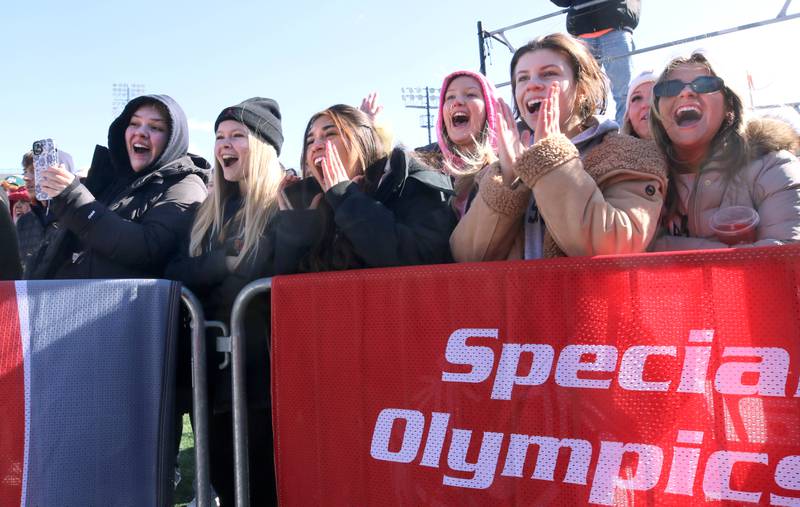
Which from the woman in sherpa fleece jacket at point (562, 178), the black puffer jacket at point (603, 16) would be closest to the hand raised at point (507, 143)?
the woman in sherpa fleece jacket at point (562, 178)

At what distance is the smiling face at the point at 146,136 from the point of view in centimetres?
350

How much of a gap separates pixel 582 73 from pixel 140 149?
7.90ft

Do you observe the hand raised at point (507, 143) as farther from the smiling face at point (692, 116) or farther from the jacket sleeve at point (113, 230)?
the jacket sleeve at point (113, 230)

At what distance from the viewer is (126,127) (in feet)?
12.0

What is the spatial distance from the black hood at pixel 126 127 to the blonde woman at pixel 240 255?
1.18 feet

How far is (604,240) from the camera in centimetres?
197

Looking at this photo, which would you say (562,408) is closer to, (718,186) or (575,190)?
(575,190)

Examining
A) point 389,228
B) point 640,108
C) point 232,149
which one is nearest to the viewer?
point 389,228

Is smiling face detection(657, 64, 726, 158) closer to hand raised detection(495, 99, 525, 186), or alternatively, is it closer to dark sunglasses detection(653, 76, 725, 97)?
dark sunglasses detection(653, 76, 725, 97)

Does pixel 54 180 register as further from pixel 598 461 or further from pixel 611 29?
pixel 611 29

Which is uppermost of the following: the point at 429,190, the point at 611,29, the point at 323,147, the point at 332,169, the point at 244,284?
the point at 611,29

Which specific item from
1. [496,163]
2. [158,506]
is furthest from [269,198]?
[158,506]

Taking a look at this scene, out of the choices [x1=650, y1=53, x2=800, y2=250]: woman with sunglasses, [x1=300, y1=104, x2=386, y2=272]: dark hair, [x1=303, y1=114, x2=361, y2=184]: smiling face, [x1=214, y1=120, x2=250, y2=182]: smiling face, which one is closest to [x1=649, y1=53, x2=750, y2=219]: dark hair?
[x1=650, y1=53, x2=800, y2=250]: woman with sunglasses

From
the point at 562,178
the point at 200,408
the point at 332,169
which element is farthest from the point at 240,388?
the point at 562,178
